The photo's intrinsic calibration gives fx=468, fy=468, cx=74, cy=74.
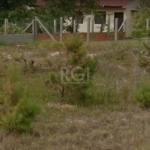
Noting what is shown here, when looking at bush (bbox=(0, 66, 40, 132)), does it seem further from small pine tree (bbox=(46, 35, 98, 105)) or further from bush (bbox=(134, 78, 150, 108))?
bush (bbox=(134, 78, 150, 108))

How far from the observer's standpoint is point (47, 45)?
1648 cm

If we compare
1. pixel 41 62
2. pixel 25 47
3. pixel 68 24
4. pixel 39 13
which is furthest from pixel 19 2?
pixel 41 62

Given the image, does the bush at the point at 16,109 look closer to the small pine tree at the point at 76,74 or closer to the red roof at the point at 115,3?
the small pine tree at the point at 76,74

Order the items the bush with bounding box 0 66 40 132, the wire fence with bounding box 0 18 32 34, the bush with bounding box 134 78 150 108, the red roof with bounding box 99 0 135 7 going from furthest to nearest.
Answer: the red roof with bounding box 99 0 135 7, the wire fence with bounding box 0 18 32 34, the bush with bounding box 134 78 150 108, the bush with bounding box 0 66 40 132

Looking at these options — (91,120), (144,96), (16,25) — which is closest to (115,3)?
(16,25)

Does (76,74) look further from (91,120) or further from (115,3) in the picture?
(115,3)

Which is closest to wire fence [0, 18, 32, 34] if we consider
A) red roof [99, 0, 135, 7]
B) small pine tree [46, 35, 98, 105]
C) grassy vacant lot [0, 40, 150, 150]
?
grassy vacant lot [0, 40, 150, 150]
